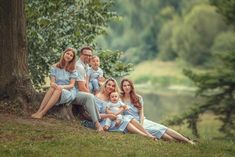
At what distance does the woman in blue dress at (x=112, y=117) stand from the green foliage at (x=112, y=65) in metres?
4.20

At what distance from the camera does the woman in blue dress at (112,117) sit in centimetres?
1226

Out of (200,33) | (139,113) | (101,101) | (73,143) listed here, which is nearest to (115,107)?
(101,101)

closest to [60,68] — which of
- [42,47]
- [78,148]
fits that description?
[78,148]

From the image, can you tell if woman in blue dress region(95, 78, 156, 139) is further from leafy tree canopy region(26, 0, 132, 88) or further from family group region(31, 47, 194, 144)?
leafy tree canopy region(26, 0, 132, 88)

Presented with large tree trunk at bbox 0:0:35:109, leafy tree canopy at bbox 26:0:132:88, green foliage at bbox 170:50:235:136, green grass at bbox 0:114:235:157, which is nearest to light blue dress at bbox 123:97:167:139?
green grass at bbox 0:114:235:157

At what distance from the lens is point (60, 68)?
12492 mm

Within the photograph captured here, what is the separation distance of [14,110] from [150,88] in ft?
198

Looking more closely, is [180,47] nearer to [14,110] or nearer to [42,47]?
[42,47]

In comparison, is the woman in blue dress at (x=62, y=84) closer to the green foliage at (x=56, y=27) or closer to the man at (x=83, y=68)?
the man at (x=83, y=68)

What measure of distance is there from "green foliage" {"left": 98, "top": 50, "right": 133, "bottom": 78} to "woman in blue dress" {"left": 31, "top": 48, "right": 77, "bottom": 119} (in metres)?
4.51

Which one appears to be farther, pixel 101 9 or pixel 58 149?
pixel 101 9

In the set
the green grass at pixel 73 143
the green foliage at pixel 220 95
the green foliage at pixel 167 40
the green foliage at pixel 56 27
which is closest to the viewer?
the green grass at pixel 73 143

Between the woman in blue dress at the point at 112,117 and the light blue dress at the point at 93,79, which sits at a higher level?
the light blue dress at the point at 93,79

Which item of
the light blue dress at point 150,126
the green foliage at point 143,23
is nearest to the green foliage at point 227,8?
the light blue dress at point 150,126
